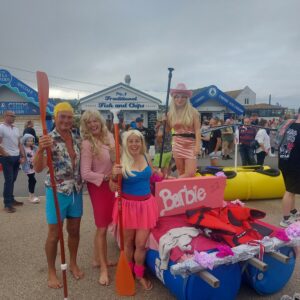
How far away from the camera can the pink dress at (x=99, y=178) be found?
9.13 ft

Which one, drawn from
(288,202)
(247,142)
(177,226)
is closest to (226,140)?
(247,142)

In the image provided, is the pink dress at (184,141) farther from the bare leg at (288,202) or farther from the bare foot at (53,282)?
the bare foot at (53,282)

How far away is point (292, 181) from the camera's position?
13.6ft

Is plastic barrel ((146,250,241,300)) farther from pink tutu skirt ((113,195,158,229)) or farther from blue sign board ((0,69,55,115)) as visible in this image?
blue sign board ((0,69,55,115))

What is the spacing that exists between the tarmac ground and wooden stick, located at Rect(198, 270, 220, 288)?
2.53 feet

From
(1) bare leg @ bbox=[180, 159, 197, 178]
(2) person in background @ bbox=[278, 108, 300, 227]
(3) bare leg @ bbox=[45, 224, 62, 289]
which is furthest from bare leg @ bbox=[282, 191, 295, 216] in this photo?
(3) bare leg @ bbox=[45, 224, 62, 289]

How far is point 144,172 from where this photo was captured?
9.42 feet

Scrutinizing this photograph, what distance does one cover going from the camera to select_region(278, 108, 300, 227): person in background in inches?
160

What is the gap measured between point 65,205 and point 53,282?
0.81 meters

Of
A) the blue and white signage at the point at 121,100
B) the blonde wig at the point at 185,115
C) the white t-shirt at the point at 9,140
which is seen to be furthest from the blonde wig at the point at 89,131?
the blue and white signage at the point at 121,100

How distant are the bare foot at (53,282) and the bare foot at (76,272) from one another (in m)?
0.19

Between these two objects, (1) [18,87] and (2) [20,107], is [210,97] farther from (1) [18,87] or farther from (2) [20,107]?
(2) [20,107]

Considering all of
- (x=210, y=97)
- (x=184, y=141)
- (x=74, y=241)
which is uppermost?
(x=210, y=97)

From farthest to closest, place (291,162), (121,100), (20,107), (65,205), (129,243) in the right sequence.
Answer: (121,100), (20,107), (291,162), (129,243), (65,205)
